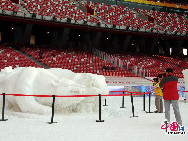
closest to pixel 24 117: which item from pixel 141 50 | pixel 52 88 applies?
pixel 52 88

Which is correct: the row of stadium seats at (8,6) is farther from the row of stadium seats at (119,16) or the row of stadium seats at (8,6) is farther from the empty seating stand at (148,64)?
the empty seating stand at (148,64)

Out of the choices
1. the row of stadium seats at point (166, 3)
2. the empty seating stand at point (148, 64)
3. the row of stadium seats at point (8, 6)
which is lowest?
the empty seating stand at point (148, 64)

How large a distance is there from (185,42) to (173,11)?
506 centimetres

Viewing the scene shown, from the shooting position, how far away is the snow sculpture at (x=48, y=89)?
24.7 ft

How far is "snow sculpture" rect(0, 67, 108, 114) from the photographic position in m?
7.53

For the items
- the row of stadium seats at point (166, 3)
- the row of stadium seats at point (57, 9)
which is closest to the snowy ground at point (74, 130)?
the row of stadium seats at point (57, 9)

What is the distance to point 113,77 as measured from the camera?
19.5m

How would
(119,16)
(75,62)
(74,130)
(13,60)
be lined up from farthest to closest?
(119,16)
(75,62)
(13,60)
(74,130)

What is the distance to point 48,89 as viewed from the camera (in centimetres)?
771

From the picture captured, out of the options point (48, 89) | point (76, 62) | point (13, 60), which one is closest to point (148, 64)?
point (76, 62)

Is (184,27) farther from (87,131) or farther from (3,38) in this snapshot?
(87,131)

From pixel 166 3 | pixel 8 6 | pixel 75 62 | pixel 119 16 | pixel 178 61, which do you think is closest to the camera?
pixel 75 62

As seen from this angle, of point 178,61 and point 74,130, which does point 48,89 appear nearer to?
point 74,130

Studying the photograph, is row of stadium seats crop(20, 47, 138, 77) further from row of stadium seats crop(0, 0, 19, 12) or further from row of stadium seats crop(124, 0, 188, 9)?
row of stadium seats crop(124, 0, 188, 9)
